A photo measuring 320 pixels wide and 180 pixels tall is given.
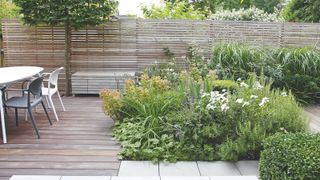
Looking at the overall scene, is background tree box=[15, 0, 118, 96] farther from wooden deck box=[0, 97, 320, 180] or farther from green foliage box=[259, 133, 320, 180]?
green foliage box=[259, 133, 320, 180]

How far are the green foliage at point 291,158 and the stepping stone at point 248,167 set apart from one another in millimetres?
471

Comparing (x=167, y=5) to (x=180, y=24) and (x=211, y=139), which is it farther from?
(x=211, y=139)

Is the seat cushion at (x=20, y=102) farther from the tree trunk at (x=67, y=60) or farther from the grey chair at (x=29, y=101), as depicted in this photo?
the tree trunk at (x=67, y=60)

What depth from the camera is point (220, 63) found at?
6512 mm

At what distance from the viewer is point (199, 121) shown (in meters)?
3.73

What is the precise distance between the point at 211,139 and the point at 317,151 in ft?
4.65

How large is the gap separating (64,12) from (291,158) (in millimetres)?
5041

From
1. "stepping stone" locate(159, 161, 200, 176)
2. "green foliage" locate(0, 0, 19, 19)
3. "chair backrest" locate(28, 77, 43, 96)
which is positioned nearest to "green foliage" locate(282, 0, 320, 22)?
"green foliage" locate(0, 0, 19, 19)

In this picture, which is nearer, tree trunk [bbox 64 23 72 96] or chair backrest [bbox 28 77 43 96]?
chair backrest [bbox 28 77 43 96]

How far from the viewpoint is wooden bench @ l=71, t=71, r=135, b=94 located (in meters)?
6.69

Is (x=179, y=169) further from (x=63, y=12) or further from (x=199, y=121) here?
(x=63, y=12)

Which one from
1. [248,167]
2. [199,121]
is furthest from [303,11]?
[248,167]

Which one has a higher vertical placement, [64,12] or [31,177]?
[64,12]

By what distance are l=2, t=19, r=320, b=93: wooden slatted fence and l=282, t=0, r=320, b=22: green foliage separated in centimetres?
296
